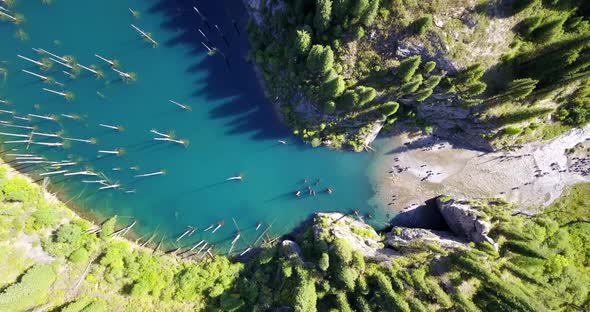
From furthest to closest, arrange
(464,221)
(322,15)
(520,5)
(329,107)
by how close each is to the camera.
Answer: (464,221) → (329,107) → (322,15) → (520,5)

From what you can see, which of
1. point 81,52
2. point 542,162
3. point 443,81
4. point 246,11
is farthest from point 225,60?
point 542,162

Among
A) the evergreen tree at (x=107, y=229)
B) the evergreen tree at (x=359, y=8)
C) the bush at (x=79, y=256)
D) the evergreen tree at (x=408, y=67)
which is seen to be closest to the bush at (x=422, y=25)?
the evergreen tree at (x=408, y=67)

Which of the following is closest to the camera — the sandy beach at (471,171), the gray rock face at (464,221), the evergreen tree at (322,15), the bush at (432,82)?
the evergreen tree at (322,15)

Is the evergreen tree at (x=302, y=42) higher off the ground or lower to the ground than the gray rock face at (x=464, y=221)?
higher

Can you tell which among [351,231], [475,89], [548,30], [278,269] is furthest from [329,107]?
[548,30]

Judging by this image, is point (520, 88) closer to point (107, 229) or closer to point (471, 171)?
point (471, 171)

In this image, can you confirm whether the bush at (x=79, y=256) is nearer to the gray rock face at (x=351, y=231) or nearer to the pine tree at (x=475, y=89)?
the gray rock face at (x=351, y=231)
